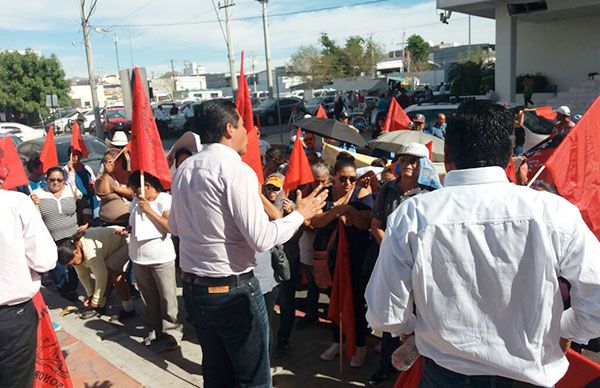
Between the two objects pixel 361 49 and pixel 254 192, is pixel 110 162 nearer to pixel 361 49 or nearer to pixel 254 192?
pixel 254 192

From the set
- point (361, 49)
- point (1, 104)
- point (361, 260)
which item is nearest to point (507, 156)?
point (361, 260)

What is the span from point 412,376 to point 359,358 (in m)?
1.90

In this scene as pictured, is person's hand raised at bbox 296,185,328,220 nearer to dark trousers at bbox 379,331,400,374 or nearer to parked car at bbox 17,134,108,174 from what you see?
dark trousers at bbox 379,331,400,374

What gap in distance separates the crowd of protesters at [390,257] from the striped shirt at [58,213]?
63cm

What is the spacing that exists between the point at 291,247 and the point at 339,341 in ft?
3.00

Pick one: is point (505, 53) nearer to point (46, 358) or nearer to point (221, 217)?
point (221, 217)

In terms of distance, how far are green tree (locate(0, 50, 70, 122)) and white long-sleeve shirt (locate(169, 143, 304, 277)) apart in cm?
3800

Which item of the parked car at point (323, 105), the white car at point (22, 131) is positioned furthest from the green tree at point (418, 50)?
the white car at point (22, 131)

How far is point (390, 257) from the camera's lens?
5.67ft

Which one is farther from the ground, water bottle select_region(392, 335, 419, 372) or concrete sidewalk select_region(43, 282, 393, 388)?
water bottle select_region(392, 335, 419, 372)

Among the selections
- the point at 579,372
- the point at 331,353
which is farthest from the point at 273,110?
the point at 579,372

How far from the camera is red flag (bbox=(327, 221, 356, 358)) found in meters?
4.03

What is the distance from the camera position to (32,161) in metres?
6.95

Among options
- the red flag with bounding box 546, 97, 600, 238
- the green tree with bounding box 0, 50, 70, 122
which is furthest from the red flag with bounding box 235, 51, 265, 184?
the green tree with bounding box 0, 50, 70, 122
